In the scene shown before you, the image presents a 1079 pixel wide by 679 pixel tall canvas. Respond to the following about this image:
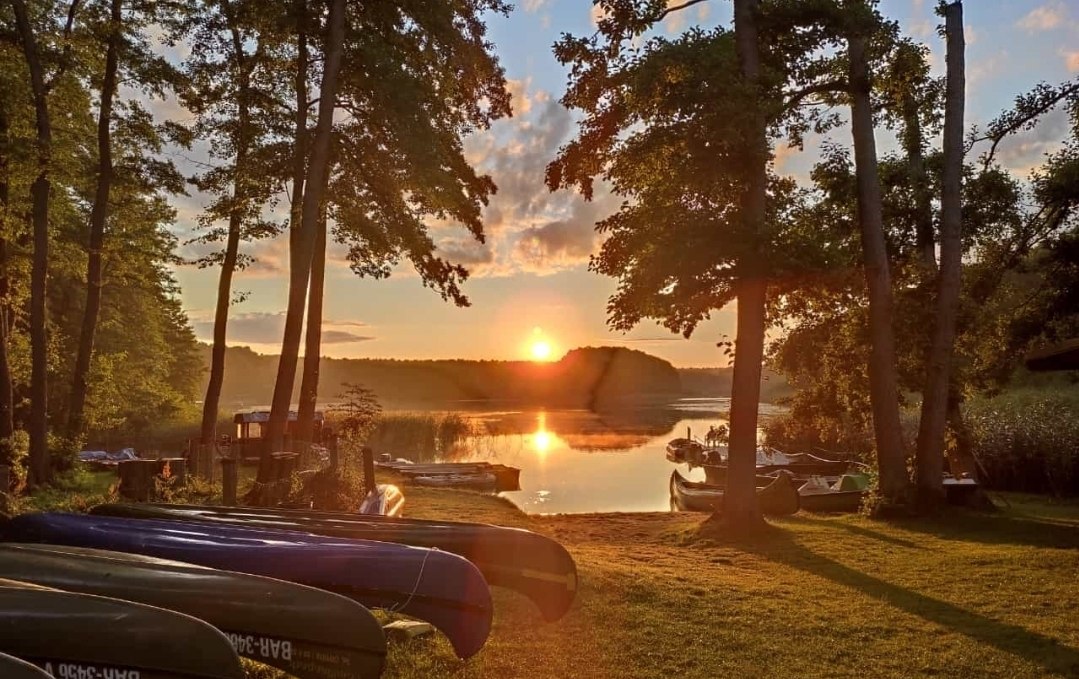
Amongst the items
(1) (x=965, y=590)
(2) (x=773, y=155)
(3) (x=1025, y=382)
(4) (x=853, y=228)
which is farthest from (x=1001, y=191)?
(3) (x=1025, y=382)

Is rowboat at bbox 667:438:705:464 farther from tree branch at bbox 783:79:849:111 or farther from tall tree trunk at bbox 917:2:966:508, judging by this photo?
tree branch at bbox 783:79:849:111

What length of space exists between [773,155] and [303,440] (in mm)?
13123

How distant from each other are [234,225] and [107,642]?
19.6m

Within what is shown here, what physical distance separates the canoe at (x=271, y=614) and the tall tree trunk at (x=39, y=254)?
15.7 meters

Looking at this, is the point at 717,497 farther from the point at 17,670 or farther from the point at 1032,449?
the point at 17,670

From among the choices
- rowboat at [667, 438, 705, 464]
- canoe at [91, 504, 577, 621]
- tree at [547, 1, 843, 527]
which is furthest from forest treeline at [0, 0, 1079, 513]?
rowboat at [667, 438, 705, 464]

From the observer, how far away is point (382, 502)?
1265 centimetres

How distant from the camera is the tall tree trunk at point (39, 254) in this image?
18.7 metres

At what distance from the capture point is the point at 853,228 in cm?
1916

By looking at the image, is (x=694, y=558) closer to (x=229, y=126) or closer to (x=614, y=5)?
(x=614, y=5)

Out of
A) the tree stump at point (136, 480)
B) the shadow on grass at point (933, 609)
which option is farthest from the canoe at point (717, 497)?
the tree stump at point (136, 480)

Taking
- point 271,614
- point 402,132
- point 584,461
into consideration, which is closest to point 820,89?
point 402,132

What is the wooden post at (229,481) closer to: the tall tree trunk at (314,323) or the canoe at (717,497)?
the tall tree trunk at (314,323)

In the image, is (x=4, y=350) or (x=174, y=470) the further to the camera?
(x=4, y=350)
